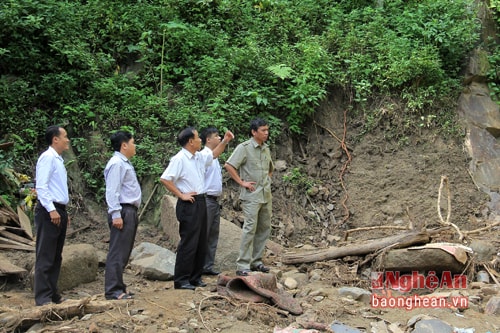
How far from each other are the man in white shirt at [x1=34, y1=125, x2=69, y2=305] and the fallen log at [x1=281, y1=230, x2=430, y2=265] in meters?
3.16

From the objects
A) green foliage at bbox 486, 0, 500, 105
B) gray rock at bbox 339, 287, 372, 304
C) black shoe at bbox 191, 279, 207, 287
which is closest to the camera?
gray rock at bbox 339, 287, 372, 304

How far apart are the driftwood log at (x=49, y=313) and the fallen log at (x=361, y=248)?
2972 mm

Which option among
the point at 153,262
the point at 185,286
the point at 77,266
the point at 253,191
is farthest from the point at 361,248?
the point at 77,266

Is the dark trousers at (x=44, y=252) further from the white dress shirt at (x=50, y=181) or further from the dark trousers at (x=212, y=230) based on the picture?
the dark trousers at (x=212, y=230)

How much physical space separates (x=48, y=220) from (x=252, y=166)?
8.69 ft

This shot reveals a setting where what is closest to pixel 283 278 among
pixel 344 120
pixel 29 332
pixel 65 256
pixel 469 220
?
pixel 65 256

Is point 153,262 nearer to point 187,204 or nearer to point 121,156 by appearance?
point 187,204

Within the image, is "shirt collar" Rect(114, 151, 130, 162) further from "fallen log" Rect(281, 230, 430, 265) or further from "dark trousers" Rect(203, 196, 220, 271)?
"fallen log" Rect(281, 230, 430, 265)

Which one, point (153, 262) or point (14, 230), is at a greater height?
point (14, 230)

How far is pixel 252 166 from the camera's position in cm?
691

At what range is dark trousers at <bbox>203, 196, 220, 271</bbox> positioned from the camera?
6973 mm

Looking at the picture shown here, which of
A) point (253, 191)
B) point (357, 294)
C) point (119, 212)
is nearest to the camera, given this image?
point (119, 212)

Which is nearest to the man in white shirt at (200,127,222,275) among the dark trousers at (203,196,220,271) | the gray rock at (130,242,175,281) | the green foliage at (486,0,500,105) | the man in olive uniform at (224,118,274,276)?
the dark trousers at (203,196,220,271)

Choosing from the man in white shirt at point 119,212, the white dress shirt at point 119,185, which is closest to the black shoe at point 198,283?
the man in white shirt at point 119,212
